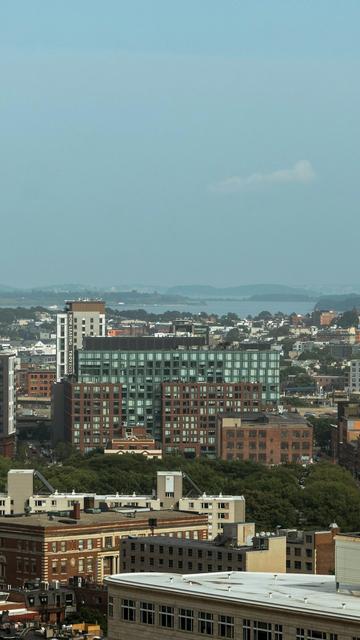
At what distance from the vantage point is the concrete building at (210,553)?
73812mm

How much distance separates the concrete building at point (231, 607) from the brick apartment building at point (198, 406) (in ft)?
400

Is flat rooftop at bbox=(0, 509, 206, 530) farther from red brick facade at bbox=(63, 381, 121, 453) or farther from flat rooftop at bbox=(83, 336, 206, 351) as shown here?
flat rooftop at bbox=(83, 336, 206, 351)

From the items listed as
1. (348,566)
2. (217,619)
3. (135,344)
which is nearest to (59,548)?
(217,619)

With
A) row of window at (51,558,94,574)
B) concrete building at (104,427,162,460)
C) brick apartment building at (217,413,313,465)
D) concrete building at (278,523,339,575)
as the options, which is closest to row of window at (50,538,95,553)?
row of window at (51,558,94,574)

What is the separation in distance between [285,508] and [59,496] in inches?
501

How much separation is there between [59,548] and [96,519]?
3.76 metres

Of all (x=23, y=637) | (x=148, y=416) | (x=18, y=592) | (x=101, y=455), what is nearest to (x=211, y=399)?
(x=148, y=416)

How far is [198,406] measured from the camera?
599ft

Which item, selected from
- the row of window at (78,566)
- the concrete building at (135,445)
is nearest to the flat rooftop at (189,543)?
the row of window at (78,566)

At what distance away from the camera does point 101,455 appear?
156875 millimetres

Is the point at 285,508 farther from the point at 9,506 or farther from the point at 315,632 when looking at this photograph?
the point at 315,632

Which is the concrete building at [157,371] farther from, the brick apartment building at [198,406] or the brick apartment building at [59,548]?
the brick apartment building at [59,548]

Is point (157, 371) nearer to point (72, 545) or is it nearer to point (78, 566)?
point (78, 566)

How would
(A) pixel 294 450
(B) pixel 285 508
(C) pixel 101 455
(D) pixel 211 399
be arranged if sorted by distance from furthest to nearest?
(D) pixel 211 399, (A) pixel 294 450, (C) pixel 101 455, (B) pixel 285 508
